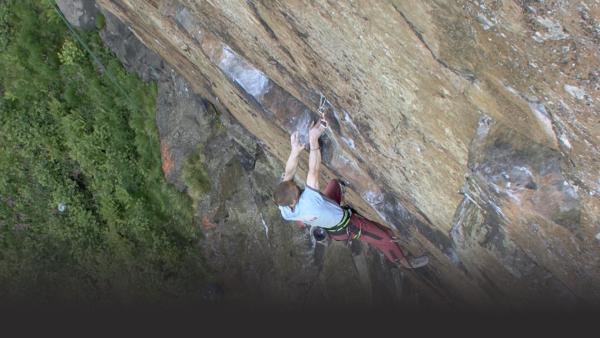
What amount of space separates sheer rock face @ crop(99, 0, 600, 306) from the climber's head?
30.1 inches

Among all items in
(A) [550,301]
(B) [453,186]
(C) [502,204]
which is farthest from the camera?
(A) [550,301]

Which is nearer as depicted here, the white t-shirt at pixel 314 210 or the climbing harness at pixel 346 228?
the white t-shirt at pixel 314 210

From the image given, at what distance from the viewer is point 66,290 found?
1088 cm

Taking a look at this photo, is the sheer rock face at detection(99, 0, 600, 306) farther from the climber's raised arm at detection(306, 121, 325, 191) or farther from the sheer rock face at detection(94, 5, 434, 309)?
the sheer rock face at detection(94, 5, 434, 309)

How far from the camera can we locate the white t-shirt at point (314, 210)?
5070 mm

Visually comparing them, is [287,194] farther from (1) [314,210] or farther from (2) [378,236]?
(2) [378,236]

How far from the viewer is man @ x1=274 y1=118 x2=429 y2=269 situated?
5.05 meters

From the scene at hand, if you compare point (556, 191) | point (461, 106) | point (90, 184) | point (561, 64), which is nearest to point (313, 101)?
point (461, 106)

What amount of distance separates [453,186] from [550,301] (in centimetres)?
152

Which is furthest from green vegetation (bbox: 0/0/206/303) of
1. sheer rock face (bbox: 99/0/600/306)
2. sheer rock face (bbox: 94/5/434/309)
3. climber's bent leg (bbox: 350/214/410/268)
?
climber's bent leg (bbox: 350/214/410/268)

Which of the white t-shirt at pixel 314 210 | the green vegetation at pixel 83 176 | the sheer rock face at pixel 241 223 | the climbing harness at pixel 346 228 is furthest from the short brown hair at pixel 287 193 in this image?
the green vegetation at pixel 83 176

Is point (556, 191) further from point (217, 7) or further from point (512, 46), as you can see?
point (217, 7)

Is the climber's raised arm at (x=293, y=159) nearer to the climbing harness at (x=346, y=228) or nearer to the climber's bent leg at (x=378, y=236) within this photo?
Answer: the climbing harness at (x=346, y=228)

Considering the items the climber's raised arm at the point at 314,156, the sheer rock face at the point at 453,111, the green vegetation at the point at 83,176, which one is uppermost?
the sheer rock face at the point at 453,111
